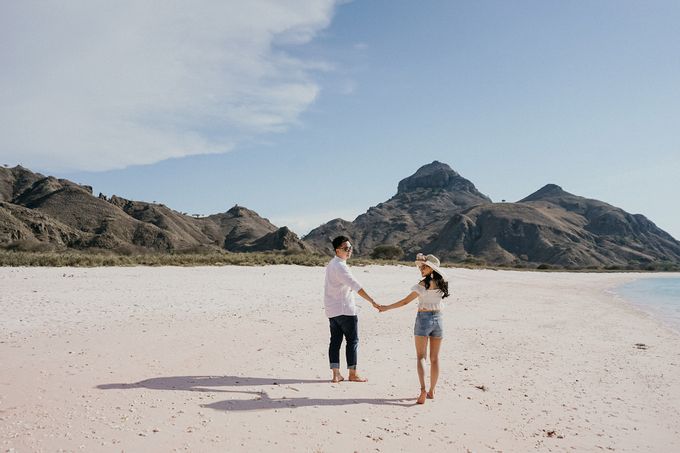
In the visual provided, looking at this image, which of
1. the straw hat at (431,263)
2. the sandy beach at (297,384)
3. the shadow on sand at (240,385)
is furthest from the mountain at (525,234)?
the straw hat at (431,263)

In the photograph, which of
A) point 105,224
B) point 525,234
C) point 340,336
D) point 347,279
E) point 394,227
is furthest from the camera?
point 394,227

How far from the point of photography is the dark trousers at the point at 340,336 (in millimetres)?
6766

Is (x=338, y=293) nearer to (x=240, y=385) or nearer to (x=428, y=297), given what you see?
(x=428, y=297)

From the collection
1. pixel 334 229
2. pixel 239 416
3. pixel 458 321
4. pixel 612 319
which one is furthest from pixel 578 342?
pixel 334 229

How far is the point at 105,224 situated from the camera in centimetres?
6912

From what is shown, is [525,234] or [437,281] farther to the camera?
[525,234]

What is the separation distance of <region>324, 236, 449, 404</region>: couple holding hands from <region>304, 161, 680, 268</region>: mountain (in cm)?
10101

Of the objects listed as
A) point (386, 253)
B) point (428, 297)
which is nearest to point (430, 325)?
point (428, 297)

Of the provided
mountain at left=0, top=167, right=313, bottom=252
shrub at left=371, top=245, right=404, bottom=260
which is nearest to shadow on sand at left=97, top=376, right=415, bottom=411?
mountain at left=0, top=167, right=313, bottom=252

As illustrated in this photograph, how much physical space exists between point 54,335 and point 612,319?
16.0 m

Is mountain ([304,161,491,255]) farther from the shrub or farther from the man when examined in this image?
the man

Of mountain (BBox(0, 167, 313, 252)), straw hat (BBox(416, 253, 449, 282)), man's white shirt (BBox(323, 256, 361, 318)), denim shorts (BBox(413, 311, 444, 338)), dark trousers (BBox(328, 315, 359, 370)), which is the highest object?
mountain (BBox(0, 167, 313, 252))

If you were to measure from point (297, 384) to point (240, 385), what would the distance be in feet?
2.57

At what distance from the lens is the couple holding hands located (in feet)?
20.0
